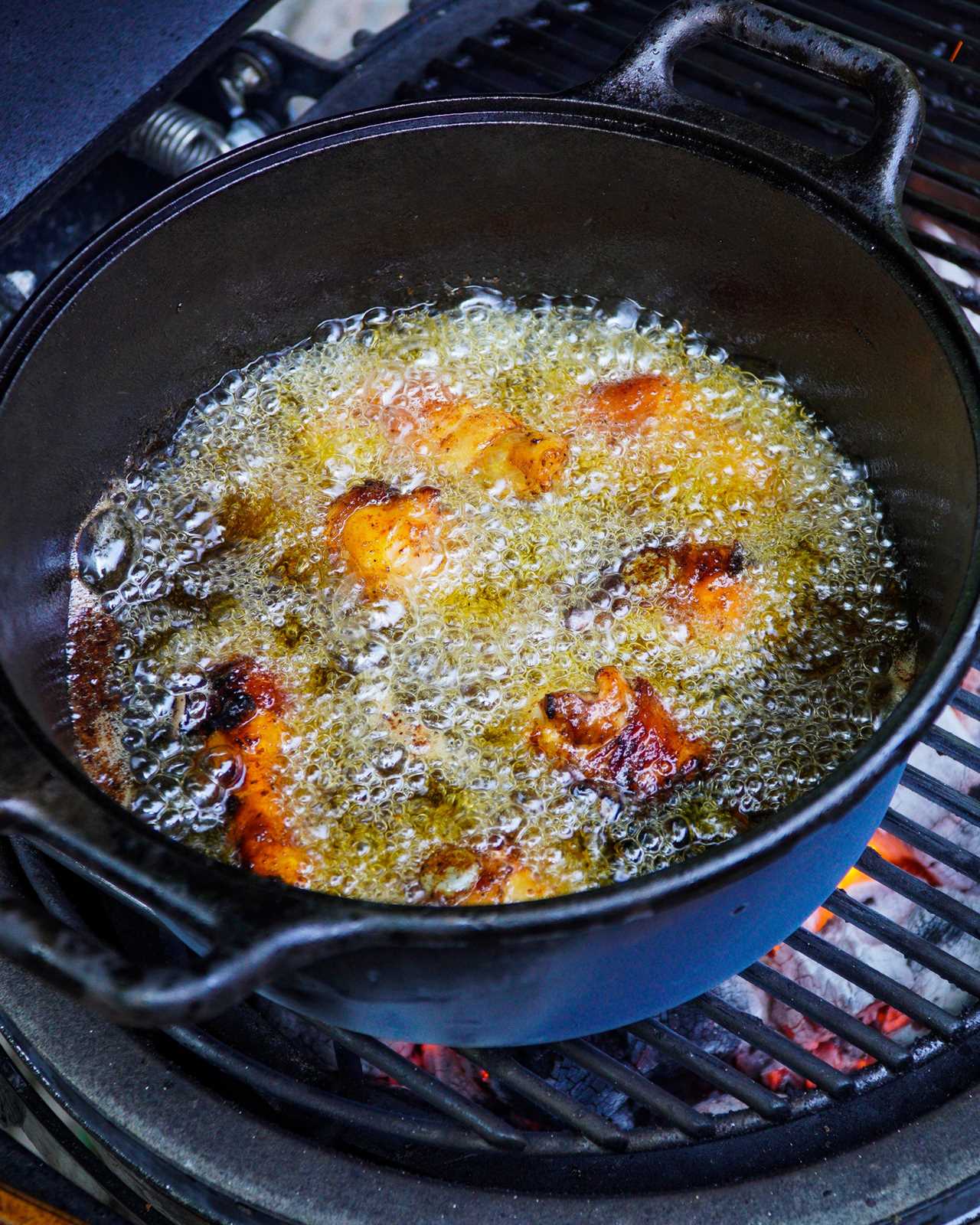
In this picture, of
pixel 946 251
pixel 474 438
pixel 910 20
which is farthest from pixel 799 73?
pixel 474 438

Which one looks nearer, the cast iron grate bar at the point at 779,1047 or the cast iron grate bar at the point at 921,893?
the cast iron grate bar at the point at 779,1047

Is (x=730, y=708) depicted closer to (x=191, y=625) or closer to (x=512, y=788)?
(x=512, y=788)

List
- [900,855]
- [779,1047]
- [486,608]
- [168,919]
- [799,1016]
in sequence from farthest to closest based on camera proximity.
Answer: [900,855] → [799,1016] → [486,608] → [779,1047] → [168,919]

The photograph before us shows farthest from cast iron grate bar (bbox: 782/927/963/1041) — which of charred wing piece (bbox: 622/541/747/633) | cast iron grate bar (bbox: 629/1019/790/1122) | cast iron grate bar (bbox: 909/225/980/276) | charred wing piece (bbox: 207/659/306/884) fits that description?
cast iron grate bar (bbox: 909/225/980/276)

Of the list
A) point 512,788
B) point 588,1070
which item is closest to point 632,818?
point 512,788

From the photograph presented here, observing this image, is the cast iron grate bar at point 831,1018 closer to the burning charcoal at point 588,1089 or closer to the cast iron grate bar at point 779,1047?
the cast iron grate bar at point 779,1047

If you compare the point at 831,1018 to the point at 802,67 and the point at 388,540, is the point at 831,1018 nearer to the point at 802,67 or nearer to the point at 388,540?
the point at 388,540

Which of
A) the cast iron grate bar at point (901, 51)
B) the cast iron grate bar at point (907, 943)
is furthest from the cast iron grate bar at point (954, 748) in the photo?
the cast iron grate bar at point (901, 51)
